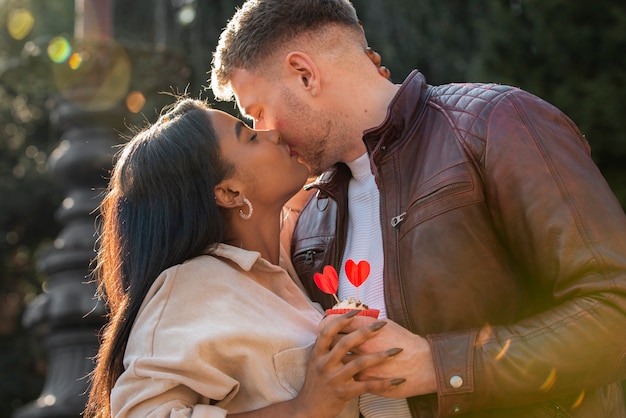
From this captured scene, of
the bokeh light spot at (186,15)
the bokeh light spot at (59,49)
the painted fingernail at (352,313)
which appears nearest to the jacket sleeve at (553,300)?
the painted fingernail at (352,313)

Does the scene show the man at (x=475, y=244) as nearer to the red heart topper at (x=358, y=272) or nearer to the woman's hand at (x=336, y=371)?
the woman's hand at (x=336, y=371)

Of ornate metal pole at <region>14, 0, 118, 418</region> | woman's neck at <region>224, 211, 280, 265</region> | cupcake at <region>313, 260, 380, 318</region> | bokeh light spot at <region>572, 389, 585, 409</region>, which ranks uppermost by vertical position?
cupcake at <region>313, 260, 380, 318</region>

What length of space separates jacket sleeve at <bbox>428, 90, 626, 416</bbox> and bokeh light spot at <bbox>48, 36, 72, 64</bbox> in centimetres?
441

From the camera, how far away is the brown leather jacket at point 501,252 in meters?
2.55

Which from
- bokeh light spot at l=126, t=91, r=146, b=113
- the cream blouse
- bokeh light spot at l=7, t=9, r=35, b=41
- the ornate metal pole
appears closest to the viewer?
the cream blouse

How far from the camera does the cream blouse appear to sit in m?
2.62

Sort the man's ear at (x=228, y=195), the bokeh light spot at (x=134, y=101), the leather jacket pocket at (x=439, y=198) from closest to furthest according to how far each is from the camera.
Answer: the leather jacket pocket at (x=439, y=198)
the man's ear at (x=228, y=195)
the bokeh light spot at (x=134, y=101)

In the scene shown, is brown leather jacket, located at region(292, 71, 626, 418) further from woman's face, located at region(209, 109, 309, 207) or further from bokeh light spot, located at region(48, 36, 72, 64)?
bokeh light spot, located at region(48, 36, 72, 64)

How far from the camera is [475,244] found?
277 centimetres

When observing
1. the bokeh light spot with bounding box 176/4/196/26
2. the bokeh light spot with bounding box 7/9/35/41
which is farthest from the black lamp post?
the bokeh light spot with bounding box 7/9/35/41

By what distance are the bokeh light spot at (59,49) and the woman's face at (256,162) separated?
140 inches

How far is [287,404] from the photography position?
2688mm

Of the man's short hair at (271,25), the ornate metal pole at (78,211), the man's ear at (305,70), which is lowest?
the ornate metal pole at (78,211)

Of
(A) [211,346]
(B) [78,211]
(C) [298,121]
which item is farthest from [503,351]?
(B) [78,211]
